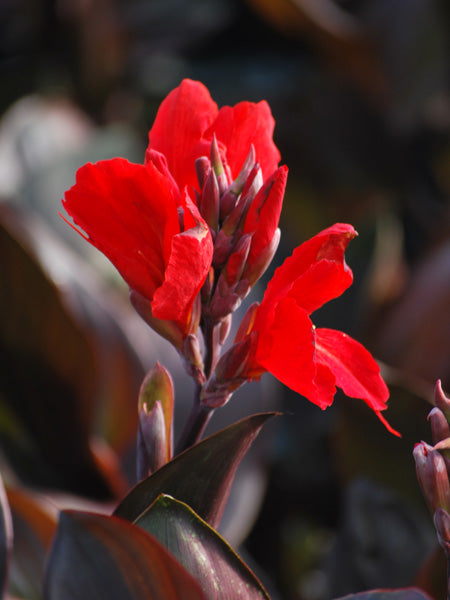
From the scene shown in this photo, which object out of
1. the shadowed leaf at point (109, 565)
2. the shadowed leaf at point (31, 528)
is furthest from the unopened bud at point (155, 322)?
the shadowed leaf at point (31, 528)

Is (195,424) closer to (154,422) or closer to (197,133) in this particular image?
(154,422)

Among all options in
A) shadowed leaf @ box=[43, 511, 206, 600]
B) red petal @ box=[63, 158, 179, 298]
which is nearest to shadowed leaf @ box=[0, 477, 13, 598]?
shadowed leaf @ box=[43, 511, 206, 600]

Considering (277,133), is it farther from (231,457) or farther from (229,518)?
(231,457)

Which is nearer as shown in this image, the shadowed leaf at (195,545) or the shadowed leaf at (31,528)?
the shadowed leaf at (195,545)

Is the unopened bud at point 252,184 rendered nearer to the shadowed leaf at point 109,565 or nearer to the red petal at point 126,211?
the red petal at point 126,211

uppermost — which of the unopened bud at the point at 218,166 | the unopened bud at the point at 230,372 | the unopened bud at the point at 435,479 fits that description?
the unopened bud at the point at 218,166

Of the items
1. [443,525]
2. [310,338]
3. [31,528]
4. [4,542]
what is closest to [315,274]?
[310,338]

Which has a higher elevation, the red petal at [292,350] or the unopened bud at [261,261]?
the unopened bud at [261,261]
